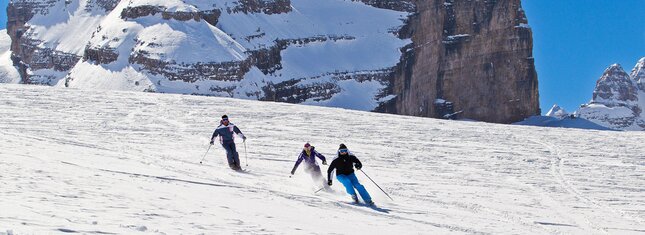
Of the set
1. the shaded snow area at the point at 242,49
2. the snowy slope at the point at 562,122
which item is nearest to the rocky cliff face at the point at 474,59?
the shaded snow area at the point at 242,49

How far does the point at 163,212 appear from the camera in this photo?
42.4ft

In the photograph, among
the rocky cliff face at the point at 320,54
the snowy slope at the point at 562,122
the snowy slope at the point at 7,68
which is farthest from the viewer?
the snowy slope at the point at 7,68

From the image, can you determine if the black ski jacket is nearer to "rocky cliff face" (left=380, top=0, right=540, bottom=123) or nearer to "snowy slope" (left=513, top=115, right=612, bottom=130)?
"snowy slope" (left=513, top=115, right=612, bottom=130)

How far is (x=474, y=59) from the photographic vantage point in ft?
432

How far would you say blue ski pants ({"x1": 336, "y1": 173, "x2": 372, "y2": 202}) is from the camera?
57.0 feet

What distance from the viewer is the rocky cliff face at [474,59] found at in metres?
128

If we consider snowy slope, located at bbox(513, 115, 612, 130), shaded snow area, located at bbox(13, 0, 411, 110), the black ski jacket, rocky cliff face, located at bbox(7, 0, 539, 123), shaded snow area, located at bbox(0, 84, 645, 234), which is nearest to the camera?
shaded snow area, located at bbox(0, 84, 645, 234)

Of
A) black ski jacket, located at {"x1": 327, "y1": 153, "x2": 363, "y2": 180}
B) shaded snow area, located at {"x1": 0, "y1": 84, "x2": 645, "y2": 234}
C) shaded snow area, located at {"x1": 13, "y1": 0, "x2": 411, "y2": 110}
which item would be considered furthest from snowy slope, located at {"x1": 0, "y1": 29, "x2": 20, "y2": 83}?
black ski jacket, located at {"x1": 327, "y1": 153, "x2": 363, "y2": 180}

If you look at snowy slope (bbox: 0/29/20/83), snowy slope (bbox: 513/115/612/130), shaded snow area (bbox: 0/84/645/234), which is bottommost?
shaded snow area (bbox: 0/84/645/234)

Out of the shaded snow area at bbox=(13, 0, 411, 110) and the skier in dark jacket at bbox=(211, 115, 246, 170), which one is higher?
the shaded snow area at bbox=(13, 0, 411, 110)

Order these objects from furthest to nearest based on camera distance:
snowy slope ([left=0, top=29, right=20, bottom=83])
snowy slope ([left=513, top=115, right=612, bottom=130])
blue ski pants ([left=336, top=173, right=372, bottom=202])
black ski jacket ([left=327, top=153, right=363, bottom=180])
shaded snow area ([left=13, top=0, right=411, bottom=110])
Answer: snowy slope ([left=0, top=29, right=20, bottom=83]), snowy slope ([left=513, top=115, right=612, bottom=130]), shaded snow area ([left=13, top=0, right=411, bottom=110]), black ski jacket ([left=327, top=153, right=363, bottom=180]), blue ski pants ([left=336, top=173, right=372, bottom=202])

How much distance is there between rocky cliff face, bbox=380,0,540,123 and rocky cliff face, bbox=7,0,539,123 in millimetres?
134

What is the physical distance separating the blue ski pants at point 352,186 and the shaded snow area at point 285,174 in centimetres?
48

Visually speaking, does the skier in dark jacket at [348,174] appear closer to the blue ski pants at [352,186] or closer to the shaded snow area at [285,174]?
the blue ski pants at [352,186]
